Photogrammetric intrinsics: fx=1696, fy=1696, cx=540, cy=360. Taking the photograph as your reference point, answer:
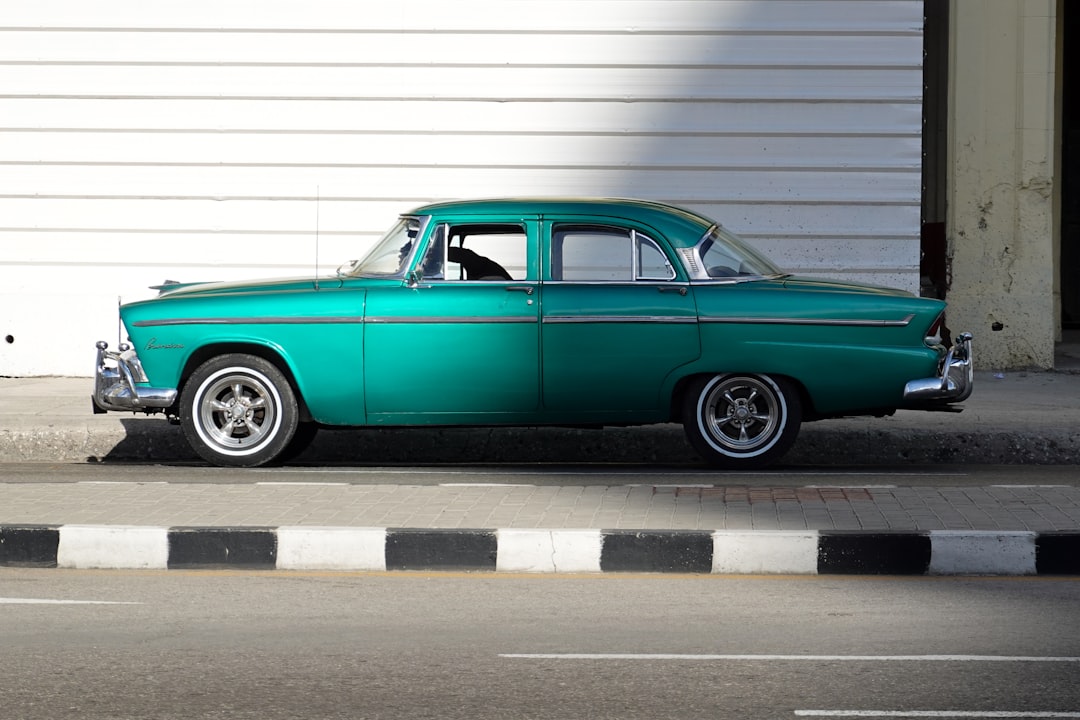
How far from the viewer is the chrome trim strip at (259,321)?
9344 millimetres

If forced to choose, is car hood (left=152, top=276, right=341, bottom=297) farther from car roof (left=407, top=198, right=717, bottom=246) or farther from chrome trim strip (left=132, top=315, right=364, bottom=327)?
car roof (left=407, top=198, right=717, bottom=246)

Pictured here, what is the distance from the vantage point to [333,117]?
14.1 metres

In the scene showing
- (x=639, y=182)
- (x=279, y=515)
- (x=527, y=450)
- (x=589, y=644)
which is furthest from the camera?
(x=639, y=182)

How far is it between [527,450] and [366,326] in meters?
1.68

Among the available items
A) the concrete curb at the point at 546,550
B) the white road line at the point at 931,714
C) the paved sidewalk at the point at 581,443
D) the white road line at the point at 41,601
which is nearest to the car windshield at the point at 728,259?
the paved sidewalk at the point at 581,443

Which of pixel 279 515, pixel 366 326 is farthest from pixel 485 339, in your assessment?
pixel 279 515

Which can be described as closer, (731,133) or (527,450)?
(527,450)

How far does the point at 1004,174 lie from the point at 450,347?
271 inches

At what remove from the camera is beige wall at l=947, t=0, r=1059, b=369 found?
46.9ft

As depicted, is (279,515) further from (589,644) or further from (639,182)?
(639,182)

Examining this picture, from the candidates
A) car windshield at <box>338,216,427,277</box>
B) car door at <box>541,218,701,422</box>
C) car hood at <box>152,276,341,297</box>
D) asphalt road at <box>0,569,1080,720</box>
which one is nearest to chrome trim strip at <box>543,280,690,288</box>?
car door at <box>541,218,701,422</box>

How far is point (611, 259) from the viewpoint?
9.31m

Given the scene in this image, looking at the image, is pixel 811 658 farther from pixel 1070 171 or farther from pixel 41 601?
pixel 1070 171

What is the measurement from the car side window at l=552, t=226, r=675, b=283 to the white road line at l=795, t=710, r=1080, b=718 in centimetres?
500
